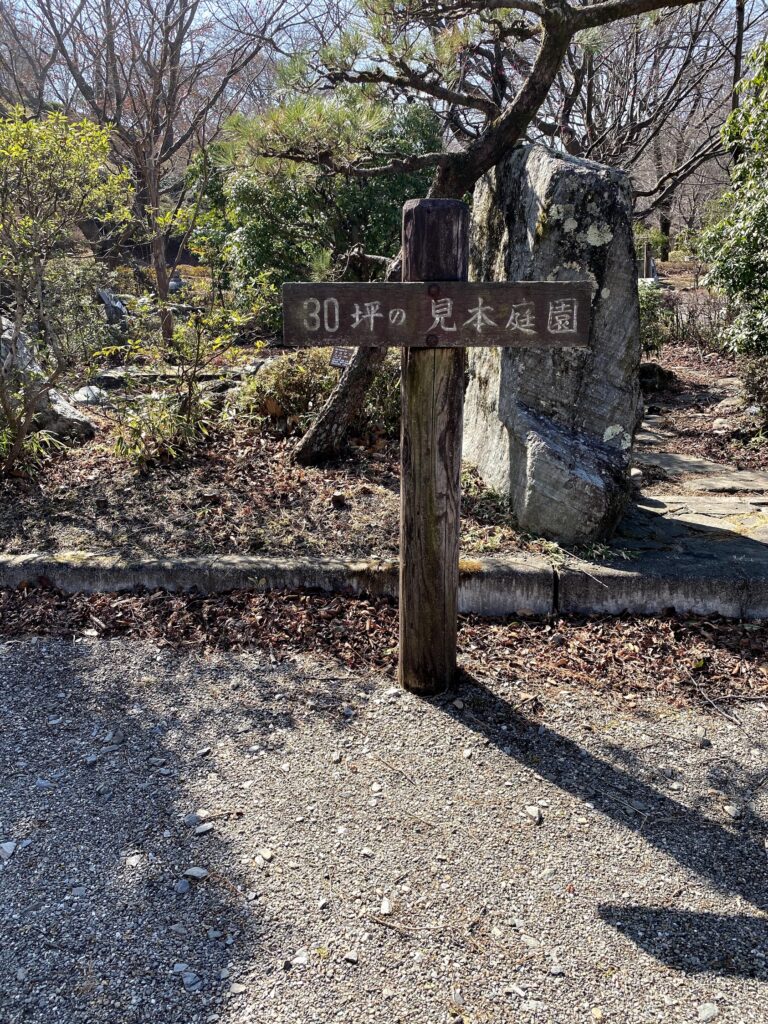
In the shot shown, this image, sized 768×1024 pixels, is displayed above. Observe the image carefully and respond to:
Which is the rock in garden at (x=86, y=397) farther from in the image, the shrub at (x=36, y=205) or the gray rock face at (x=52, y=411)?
the shrub at (x=36, y=205)

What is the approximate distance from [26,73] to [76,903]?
47.7 ft

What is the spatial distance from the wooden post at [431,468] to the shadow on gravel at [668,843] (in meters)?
0.28

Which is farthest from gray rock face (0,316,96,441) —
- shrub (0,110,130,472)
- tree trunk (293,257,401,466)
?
tree trunk (293,257,401,466)

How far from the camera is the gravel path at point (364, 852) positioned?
1.93m

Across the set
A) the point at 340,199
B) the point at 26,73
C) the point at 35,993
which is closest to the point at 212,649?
the point at 35,993

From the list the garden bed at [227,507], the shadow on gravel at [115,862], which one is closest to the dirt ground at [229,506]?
the garden bed at [227,507]

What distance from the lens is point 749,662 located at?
3.47m

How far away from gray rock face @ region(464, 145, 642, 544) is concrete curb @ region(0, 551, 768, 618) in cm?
36

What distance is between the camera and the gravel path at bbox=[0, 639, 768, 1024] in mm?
1927

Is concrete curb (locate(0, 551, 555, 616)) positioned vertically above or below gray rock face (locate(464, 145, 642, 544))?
below

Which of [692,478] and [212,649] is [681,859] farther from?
[692,478]

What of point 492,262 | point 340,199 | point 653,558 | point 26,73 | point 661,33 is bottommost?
point 653,558

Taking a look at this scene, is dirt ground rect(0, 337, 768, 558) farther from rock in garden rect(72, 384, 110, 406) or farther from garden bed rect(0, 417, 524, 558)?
rock in garden rect(72, 384, 110, 406)

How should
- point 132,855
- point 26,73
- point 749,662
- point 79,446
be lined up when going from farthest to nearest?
point 26,73, point 79,446, point 749,662, point 132,855
